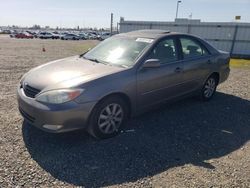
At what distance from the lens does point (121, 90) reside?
12.5 ft

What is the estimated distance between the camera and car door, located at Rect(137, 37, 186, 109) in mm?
4180

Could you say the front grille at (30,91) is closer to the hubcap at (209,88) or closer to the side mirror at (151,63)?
the side mirror at (151,63)

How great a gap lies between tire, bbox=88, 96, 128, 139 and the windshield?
723 mm

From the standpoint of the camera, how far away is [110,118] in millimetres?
3867

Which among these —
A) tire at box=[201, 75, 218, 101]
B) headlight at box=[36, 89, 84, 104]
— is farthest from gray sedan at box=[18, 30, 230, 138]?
tire at box=[201, 75, 218, 101]

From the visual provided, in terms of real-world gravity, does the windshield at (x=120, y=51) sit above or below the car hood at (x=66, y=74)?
above

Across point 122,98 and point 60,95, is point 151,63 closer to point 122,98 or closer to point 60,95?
point 122,98

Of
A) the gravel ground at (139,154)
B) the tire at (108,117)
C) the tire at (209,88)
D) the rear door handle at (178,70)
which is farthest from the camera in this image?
the tire at (209,88)

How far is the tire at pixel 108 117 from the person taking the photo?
3654mm

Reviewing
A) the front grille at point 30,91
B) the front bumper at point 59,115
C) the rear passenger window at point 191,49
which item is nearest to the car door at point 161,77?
the rear passenger window at point 191,49

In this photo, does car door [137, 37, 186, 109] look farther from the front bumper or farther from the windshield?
the front bumper

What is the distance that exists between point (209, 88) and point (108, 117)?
130 inches

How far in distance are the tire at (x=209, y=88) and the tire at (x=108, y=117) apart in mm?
2673

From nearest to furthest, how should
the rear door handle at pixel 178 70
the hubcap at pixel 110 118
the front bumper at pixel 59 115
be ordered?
the front bumper at pixel 59 115
the hubcap at pixel 110 118
the rear door handle at pixel 178 70
